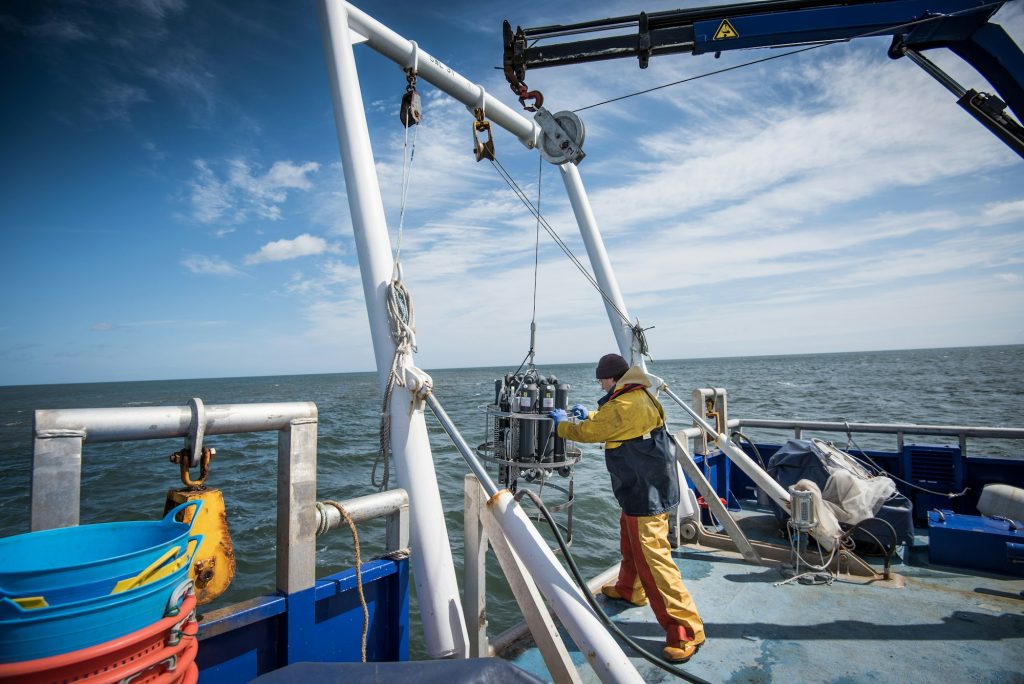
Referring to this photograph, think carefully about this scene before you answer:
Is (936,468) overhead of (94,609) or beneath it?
beneath

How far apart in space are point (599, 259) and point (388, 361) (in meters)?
3.78

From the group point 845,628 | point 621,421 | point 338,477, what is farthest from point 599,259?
point 338,477

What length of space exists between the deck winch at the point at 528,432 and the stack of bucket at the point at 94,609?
290cm

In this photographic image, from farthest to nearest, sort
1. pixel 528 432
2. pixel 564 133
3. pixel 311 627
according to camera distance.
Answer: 1. pixel 564 133
2. pixel 528 432
3. pixel 311 627

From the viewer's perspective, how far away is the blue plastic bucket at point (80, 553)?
111cm

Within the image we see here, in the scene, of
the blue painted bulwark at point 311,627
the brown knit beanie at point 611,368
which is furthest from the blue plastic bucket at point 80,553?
the brown knit beanie at point 611,368

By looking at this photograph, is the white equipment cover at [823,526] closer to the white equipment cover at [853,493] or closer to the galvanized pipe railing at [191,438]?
the white equipment cover at [853,493]

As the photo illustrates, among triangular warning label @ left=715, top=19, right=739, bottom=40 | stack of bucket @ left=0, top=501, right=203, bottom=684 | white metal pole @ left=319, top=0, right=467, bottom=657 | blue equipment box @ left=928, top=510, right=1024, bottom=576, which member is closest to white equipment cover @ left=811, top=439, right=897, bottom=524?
blue equipment box @ left=928, top=510, right=1024, bottom=576

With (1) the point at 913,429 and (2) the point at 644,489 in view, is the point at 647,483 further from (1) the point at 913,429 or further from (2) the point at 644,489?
(1) the point at 913,429

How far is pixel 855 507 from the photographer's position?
4902 millimetres

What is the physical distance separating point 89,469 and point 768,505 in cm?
1988

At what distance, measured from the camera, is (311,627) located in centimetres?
209

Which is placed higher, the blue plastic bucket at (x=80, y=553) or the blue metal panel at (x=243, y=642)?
the blue plastic bucket at (x=80, y=553)

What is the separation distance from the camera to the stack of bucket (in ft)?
3.54
